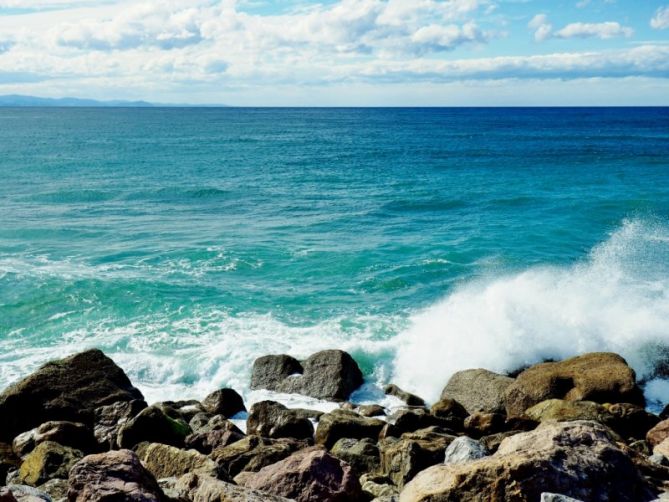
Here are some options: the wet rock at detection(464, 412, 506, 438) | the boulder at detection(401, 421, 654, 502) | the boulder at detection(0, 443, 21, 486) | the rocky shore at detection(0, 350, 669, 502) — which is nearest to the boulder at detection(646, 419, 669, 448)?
the rocky shore at detection(0, 350, 669, 502)

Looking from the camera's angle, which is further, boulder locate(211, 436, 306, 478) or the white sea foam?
the white sea foam

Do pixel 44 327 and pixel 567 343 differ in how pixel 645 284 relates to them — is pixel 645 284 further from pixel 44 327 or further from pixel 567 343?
pixel 44 327

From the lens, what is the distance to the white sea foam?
20.4 m

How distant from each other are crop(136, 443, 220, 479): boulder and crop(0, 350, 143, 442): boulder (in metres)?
4.44

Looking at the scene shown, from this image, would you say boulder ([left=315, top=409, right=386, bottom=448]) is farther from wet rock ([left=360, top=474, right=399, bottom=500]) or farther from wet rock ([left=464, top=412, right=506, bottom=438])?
wet rock ([left=360, top=474, right=399, bottom=500])

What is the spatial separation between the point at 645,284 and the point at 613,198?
20.2 meters

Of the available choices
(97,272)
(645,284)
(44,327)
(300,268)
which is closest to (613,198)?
(645,284)

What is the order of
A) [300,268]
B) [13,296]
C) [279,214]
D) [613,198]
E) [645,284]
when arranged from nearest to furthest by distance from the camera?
[13,296]
[645,284]
[300,268]
[279,214]
[613,198]

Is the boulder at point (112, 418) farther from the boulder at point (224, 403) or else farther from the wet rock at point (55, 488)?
the wet rock at point (55, 488)

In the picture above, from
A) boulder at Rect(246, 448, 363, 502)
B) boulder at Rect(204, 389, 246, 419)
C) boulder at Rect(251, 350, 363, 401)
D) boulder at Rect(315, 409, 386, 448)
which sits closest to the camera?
boulder at Rect(246, 448, 363, 502)

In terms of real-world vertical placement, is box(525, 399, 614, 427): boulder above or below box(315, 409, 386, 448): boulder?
above

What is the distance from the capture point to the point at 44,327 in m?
22.6

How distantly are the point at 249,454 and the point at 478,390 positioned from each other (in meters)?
7.64

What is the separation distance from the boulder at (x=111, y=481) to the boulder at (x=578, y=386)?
10473 millimetres
